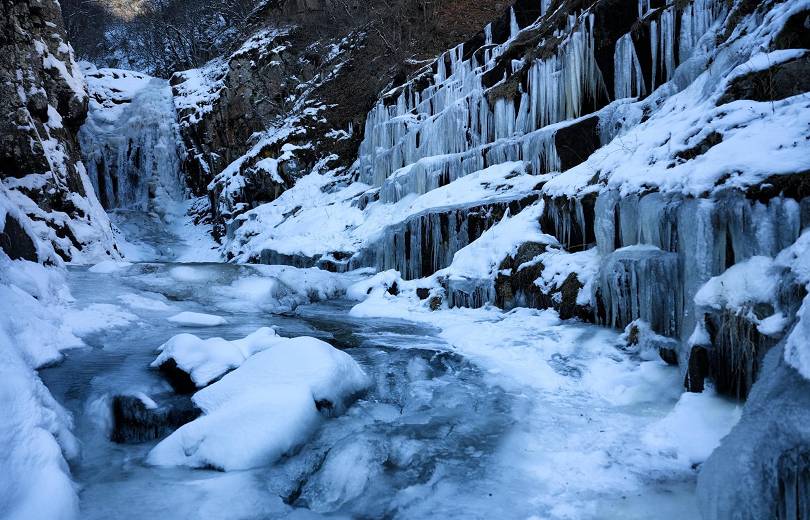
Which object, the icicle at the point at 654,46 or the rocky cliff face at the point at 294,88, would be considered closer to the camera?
the icicle at the point at 654,46

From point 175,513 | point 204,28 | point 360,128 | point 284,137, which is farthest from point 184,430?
point 204,28

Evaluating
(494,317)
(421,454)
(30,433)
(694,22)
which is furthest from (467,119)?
(30,433)

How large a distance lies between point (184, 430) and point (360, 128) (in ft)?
66.9

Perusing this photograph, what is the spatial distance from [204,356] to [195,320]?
3.51 metres

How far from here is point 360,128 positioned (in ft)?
72.6

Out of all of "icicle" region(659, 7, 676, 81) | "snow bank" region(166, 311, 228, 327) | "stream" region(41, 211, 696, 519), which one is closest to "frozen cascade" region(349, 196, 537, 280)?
"icicle" region(659, 7, 676, 81)

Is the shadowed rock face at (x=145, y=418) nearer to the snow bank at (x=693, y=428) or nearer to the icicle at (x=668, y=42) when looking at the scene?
the snow bank at (x=693, y=428)

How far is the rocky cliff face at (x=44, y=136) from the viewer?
44.0 feet

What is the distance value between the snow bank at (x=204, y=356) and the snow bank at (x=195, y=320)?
277cm

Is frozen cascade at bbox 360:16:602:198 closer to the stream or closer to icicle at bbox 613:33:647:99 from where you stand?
icicle at bbox 613:33:647:99

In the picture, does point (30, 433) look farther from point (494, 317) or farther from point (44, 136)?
point (44, 136)

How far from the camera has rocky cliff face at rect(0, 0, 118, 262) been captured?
44.0 feet

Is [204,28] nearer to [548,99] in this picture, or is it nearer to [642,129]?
[548,99]

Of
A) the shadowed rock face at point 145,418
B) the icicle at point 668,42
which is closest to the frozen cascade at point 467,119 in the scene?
the icicle at point 668,42
